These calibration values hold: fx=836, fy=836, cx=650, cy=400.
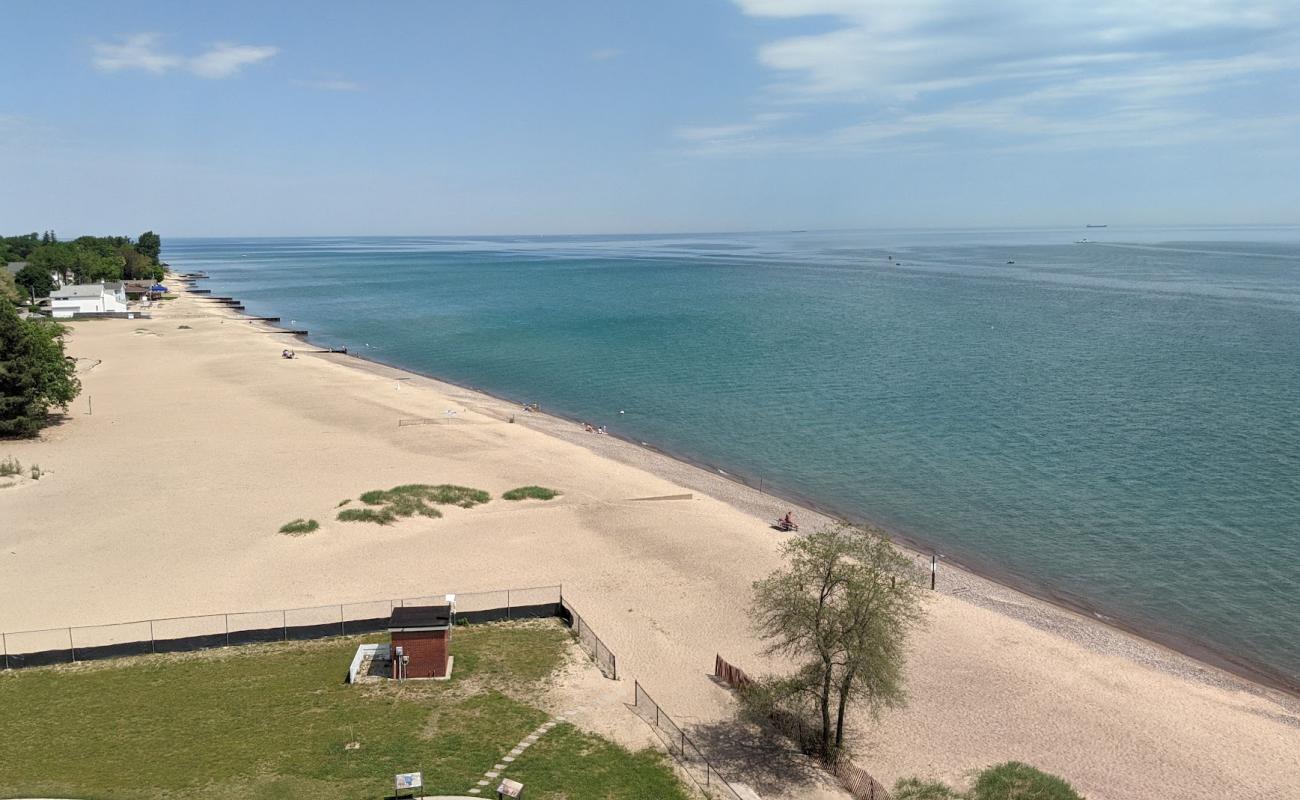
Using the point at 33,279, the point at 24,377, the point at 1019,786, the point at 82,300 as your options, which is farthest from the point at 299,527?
the point at 33,279

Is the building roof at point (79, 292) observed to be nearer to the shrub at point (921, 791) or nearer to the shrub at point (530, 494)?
the shrub at point (530, 494)

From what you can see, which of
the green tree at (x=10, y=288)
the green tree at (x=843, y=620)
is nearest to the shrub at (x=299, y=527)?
the green tree at (x=843, y=620)

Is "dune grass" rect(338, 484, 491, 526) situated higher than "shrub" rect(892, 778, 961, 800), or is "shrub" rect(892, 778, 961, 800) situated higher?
"dune grass" rect(338, 484, 491, 526)

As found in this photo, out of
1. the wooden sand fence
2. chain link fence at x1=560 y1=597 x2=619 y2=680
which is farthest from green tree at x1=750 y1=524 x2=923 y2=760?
chain link fence at x1=560 y1=597 x2=619 y2=680

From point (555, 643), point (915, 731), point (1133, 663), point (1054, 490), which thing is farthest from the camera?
point (1054, 490)

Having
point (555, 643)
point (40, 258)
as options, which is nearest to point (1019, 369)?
point (555, 643)

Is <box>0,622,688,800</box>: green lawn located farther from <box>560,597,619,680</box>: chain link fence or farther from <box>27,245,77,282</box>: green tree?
<box>27,245,77,282</box>: green tree

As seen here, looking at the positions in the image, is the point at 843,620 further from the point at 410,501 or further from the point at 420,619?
the point at 410,501

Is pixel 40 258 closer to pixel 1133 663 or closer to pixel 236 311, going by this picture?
pixel 236 311
